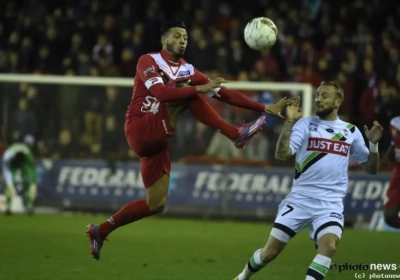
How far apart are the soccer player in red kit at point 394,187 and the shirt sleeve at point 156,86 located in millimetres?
4709

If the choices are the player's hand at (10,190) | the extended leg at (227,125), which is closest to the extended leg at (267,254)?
the extended leg at (227,125)

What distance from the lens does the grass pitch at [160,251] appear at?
9.09 metres

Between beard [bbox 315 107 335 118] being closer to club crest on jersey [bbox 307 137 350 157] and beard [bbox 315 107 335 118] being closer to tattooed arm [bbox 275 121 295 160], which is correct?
club crest on jersey [bbox 307 137 350 157]

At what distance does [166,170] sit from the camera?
29.5ft

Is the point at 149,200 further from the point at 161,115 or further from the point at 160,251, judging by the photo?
the point at 160,251

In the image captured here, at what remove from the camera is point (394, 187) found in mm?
12344

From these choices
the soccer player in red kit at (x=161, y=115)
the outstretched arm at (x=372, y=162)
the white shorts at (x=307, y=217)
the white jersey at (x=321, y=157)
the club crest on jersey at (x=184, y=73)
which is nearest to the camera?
the white shorts at (x=307, y=217)

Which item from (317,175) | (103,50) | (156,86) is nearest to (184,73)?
(156,86)

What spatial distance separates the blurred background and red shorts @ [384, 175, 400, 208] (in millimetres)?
3395

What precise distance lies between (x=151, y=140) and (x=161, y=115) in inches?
10.5

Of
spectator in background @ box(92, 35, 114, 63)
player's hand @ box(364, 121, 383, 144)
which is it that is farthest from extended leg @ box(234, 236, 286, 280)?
spectator in background @ box(92, 35, 114, 63)

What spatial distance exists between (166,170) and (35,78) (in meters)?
8.95

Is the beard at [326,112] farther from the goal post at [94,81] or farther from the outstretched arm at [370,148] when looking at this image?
the goal post at [94,81]

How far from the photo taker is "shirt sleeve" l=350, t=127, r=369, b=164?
7785 mm
